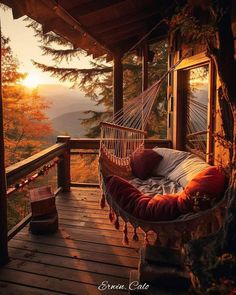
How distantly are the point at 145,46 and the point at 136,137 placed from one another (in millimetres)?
1507

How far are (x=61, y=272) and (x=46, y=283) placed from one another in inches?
5.8

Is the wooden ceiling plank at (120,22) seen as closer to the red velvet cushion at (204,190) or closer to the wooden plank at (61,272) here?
the red velvet cushion at (204,190)

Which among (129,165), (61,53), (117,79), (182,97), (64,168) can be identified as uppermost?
(61,53)

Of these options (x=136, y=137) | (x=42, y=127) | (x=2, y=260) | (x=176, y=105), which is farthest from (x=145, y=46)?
(x=42, y=127)

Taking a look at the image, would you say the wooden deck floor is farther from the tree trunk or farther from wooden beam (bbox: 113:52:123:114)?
wooden beam (bbox: 113:52:123:114)

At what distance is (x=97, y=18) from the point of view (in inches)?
114

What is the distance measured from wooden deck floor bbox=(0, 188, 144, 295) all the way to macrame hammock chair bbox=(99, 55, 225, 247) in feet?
0.72

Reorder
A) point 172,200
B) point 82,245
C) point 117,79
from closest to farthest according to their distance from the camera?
point 172,200 < point 82,245 < point 117,79

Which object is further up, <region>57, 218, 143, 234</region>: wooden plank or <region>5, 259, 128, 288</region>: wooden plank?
<region>57, 218, 143, 234</region>: wooden plank

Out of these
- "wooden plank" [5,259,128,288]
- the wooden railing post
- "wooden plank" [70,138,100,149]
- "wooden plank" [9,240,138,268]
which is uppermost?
"wooden plank" [70,138,100,149]

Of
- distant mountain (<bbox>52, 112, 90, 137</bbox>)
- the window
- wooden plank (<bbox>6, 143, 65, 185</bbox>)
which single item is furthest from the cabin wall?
distant mountain (<bbox>52, 112, 90, 137</bbox>)

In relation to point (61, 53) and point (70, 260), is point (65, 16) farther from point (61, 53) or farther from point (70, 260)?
point (61, 53)

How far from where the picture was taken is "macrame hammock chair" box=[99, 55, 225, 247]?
6.48 feet

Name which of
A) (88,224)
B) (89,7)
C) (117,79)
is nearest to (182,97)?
(117,79)
